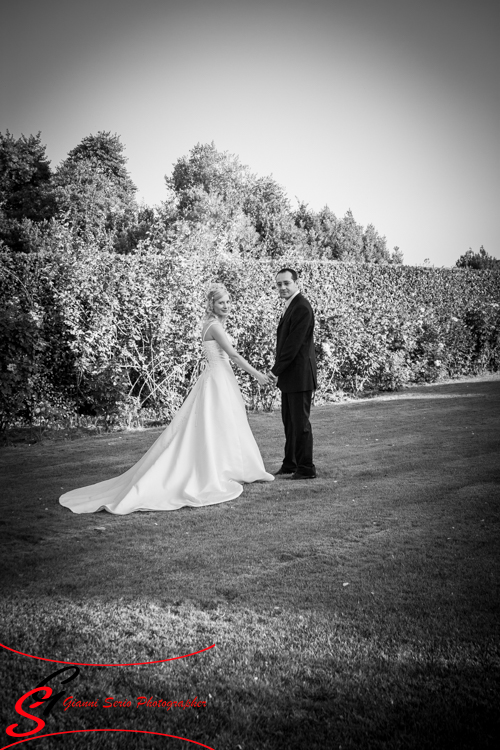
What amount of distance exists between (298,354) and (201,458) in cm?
160

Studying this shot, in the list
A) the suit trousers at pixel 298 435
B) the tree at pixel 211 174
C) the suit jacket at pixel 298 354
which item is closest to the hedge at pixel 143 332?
the suit jacket at pixel 298 354

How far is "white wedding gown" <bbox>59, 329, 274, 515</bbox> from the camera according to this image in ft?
16.8

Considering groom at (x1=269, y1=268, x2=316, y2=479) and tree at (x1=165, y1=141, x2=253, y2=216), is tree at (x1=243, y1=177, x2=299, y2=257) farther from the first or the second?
groom at (x1=269, y1=268, x2=316, y2=479)

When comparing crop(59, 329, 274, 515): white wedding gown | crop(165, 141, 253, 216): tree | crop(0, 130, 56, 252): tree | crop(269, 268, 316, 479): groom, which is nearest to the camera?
crop(59, 329, 274, 515): white wedding gown

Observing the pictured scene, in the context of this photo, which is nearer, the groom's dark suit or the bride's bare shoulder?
the bride's bare shoulder

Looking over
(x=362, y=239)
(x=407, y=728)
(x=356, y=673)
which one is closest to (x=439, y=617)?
(x=356, y=673)

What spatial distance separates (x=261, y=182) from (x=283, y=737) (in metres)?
44.6

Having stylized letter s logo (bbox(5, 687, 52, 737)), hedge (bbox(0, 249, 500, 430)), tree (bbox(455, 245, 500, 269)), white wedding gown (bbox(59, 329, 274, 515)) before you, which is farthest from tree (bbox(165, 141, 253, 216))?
stylized letter s logo (bbox(5, 687, 52, 737))

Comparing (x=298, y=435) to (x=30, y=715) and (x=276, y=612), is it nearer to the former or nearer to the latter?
(x=276, y=612)

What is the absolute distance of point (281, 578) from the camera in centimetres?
340

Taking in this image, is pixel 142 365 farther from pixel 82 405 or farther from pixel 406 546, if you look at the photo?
pixel 406 546

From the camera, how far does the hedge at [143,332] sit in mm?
8414

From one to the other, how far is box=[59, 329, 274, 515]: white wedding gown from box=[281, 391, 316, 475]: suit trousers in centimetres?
38

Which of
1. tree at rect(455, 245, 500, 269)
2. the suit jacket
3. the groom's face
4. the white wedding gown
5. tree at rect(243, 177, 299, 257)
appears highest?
tree at rect(243, 177, 299, 257)
